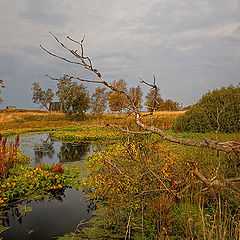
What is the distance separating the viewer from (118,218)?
3.54 m

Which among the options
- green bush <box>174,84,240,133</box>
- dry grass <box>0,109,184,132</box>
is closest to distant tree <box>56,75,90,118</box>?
dry grass <box>0,109,184,132</box>

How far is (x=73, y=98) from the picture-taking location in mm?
34094

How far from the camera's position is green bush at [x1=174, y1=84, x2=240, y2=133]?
10719 mm

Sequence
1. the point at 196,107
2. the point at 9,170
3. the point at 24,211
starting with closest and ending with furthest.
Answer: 1. the point at 24,211
2. the point at 9,170
3. the point at 196,107

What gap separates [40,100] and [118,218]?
1790 inches

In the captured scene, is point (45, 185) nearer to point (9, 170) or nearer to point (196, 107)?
point (9, 170)

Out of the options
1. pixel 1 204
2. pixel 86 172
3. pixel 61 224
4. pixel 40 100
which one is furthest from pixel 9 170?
pixel 40 100

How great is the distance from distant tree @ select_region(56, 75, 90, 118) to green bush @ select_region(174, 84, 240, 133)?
24.7m

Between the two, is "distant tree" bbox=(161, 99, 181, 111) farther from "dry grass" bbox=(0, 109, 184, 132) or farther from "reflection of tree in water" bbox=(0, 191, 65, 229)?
"reflection of tree in water" bbox=(0, 191, 65, 229)

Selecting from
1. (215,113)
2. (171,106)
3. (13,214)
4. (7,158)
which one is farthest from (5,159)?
(171,106)

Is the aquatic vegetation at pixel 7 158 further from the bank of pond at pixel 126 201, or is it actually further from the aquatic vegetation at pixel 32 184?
the aquatic vegetation at pixel 32 184

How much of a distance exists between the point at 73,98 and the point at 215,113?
2708 cm

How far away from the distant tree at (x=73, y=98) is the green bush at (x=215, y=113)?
24656mm

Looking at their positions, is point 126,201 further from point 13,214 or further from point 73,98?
point 73,98
